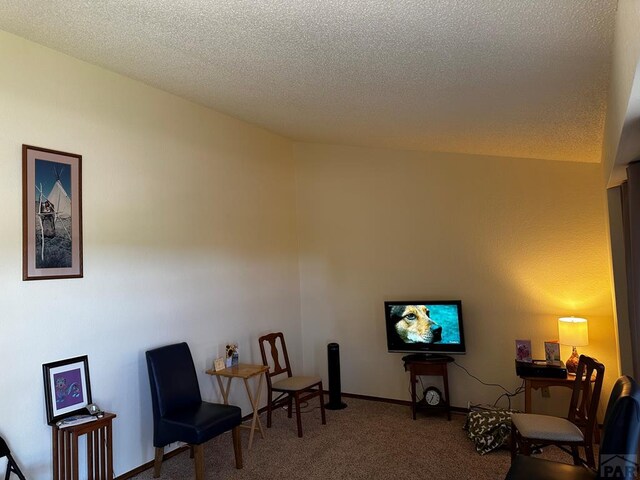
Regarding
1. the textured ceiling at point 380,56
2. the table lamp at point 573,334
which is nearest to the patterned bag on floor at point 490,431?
the table lamp at point 573,334

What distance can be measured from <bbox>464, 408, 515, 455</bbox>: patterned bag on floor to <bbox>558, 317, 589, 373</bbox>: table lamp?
709mm

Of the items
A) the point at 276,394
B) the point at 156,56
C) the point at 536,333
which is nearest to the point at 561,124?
the point at 536,333

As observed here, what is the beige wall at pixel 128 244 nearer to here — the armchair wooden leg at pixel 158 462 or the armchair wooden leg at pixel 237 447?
the armchair wooden leg at pixel 158 462

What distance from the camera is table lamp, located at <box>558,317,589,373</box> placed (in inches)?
146

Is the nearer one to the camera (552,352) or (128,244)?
(128,244)

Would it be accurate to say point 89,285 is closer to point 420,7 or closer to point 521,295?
point 420,7

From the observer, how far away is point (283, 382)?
434cm

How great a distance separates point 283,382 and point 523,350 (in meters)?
2.29

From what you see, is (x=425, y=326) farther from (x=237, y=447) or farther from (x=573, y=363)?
(x=237, y=447)

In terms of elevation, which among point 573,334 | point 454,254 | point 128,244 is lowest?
point 573,334

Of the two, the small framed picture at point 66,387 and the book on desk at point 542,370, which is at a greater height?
the small framed picture at point 66,387

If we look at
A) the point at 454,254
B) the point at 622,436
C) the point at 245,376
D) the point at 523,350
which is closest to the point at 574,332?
the point at 523,350

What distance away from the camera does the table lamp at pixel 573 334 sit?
370 cm

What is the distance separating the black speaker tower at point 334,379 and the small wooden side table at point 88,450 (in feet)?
7.97
